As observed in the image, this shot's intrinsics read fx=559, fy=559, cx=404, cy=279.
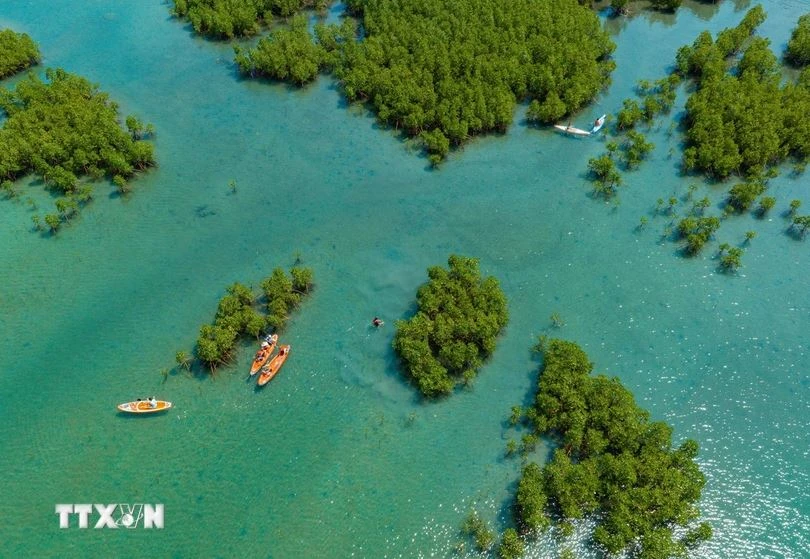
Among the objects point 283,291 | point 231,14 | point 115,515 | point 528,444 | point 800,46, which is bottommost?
point 115,515

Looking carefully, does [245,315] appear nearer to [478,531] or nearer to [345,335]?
[345,335]

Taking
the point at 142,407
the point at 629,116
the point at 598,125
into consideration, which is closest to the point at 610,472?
the point at 142,407

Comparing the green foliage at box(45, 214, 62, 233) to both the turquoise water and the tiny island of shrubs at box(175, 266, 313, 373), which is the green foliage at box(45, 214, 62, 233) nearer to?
the turquoise water

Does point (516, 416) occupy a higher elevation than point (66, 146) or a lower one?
lower

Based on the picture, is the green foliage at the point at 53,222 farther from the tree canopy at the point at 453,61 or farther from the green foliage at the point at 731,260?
the green foliage at the point at 731,260

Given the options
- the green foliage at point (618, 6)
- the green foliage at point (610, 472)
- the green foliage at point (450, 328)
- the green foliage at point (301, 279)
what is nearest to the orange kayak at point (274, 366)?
the green foliage at point (301, 279)
